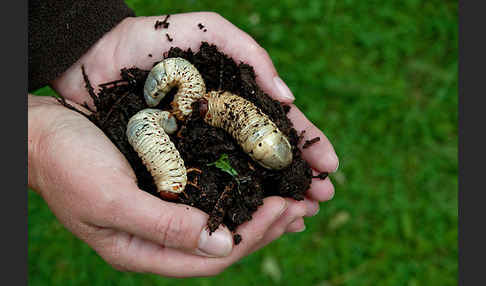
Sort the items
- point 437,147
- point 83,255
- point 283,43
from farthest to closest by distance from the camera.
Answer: point 283,43
point 437,147
point 83,255

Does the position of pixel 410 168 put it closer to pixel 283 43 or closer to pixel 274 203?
pixel 283 43

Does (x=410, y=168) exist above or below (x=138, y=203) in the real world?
below

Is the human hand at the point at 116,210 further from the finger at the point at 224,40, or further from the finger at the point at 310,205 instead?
the finger at the point at 224,40

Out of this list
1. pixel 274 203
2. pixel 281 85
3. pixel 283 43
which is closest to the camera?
pixel 274 203

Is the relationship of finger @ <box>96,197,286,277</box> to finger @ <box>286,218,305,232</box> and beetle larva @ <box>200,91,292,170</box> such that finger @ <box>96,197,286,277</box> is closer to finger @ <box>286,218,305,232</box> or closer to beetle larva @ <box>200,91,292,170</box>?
beetle larva @ <box>200,91,292,170</box>

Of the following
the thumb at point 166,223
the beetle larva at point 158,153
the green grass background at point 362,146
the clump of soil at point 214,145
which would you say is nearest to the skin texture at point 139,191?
the thumb at point 166,223

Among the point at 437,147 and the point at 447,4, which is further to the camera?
the point at 447,4

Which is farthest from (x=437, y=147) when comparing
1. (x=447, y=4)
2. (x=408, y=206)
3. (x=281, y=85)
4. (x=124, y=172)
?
(x=124, y=172)
